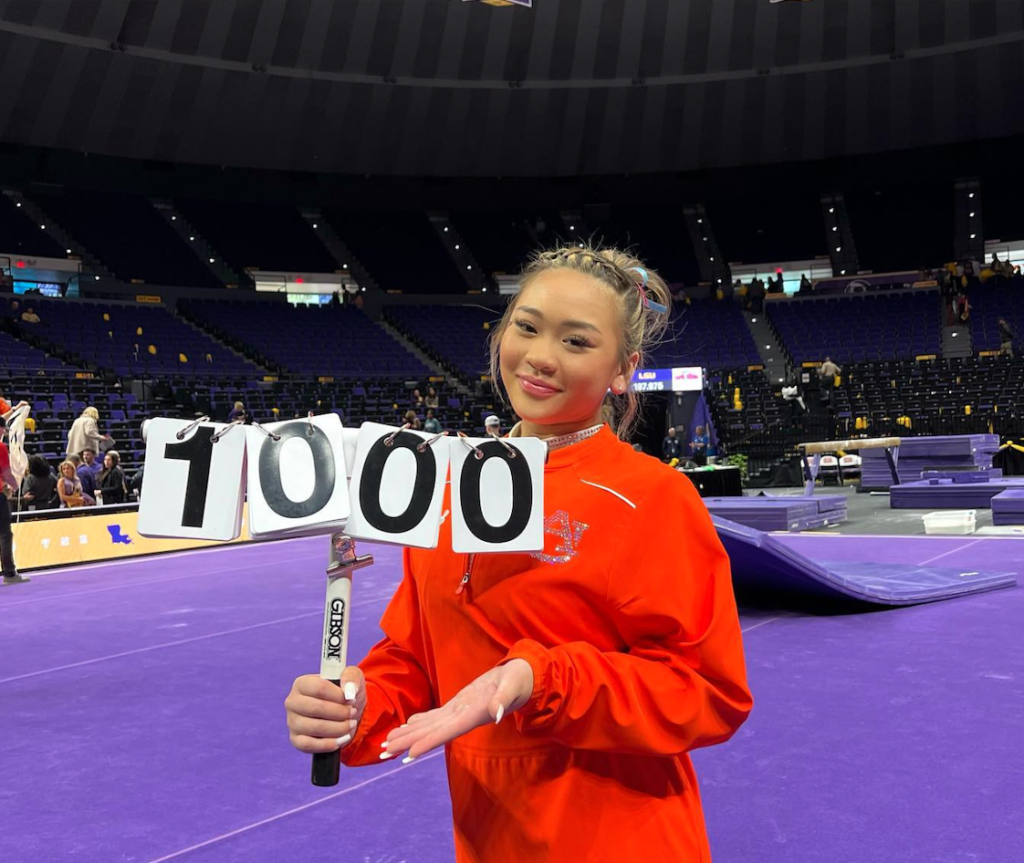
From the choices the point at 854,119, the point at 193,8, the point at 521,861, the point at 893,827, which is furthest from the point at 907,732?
the point at 854,119

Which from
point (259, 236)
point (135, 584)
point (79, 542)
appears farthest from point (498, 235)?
point (135, 584)

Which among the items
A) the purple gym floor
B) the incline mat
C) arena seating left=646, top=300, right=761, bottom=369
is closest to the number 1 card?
the purple gym floor

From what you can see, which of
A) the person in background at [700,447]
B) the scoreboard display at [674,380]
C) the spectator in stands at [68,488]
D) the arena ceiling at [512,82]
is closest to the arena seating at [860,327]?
the arena ceiling at [512,82]

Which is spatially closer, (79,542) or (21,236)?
(79,542)

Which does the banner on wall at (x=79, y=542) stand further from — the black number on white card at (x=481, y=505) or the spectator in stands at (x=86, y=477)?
the black number on white card at (x=481, y=505)

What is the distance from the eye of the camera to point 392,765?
3.79 m

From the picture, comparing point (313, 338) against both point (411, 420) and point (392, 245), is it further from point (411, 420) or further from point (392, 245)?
point (411, 420)

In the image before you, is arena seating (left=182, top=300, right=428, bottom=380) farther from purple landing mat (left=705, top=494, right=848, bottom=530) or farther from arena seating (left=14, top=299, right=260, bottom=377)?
purple landing mat (left=705, top=494, right=848, bottom=530)

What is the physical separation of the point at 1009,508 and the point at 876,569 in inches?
163

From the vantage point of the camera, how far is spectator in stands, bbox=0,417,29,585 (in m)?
9.06

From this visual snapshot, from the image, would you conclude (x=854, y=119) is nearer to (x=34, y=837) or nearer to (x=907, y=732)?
(x=907, y=732)

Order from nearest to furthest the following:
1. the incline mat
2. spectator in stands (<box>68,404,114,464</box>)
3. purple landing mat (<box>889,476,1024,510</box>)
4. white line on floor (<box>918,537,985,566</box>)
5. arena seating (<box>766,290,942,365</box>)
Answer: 1. the incline mat
2. white line on floor (<box>918,537,985,566</box>)
3. purple landing mat (<box>889,476,1024,510</box>)
4. spectator in stands (<box>68,404,114,464</box>)
5. arena seating (<box>766,290,942,365</box>)

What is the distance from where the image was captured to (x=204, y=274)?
3188 centimetres

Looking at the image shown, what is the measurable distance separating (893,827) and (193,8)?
1059 inches
